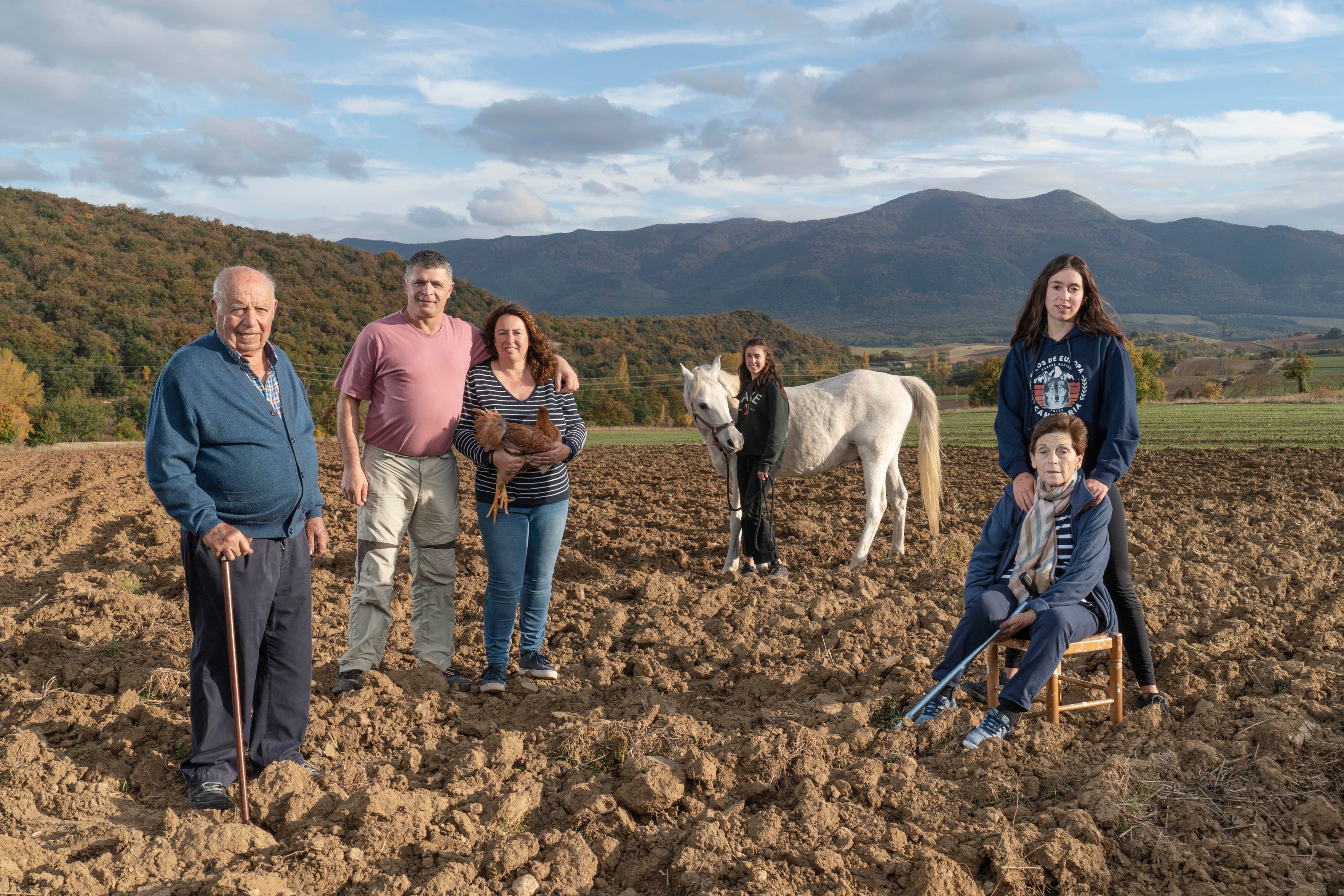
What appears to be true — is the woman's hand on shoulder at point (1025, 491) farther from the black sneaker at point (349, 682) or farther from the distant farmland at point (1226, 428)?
the distant farmland at point (1226, 428)

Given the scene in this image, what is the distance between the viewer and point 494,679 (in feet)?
15.0

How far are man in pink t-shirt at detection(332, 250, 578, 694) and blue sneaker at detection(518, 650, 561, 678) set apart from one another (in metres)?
0.30

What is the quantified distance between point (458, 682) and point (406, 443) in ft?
4.30

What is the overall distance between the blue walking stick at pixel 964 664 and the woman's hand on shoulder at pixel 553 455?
6.73 feet

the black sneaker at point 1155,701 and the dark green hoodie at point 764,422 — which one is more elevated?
the dark green hoodie at point 764,422

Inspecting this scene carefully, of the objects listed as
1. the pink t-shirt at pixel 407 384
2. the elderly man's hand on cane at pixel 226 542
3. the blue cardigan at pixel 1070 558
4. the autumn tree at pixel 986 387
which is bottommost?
the autumn tree at pixel 986 387

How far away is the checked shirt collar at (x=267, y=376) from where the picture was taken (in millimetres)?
3317

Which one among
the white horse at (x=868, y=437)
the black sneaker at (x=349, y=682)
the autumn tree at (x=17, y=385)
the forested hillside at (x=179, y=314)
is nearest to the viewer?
the black sneaker at (x=349, y=682)

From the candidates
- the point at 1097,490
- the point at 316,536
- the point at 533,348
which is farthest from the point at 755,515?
the point at 316,536

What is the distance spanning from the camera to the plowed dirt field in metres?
2.85

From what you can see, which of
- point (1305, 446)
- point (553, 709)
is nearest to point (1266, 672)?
point (553, 709)

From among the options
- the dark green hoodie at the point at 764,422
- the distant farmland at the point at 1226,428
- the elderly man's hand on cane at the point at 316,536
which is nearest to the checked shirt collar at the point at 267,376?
the elderly man's hand on cane at the point at 316,536

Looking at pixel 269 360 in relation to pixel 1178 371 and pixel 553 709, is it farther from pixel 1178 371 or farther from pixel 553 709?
pixel 1178 371

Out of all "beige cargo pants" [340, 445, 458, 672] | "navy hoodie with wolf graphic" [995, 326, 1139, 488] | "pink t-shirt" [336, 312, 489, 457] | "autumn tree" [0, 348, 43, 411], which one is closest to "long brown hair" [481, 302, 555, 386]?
"pink t-shirt" [336, 312, 489, 457]
